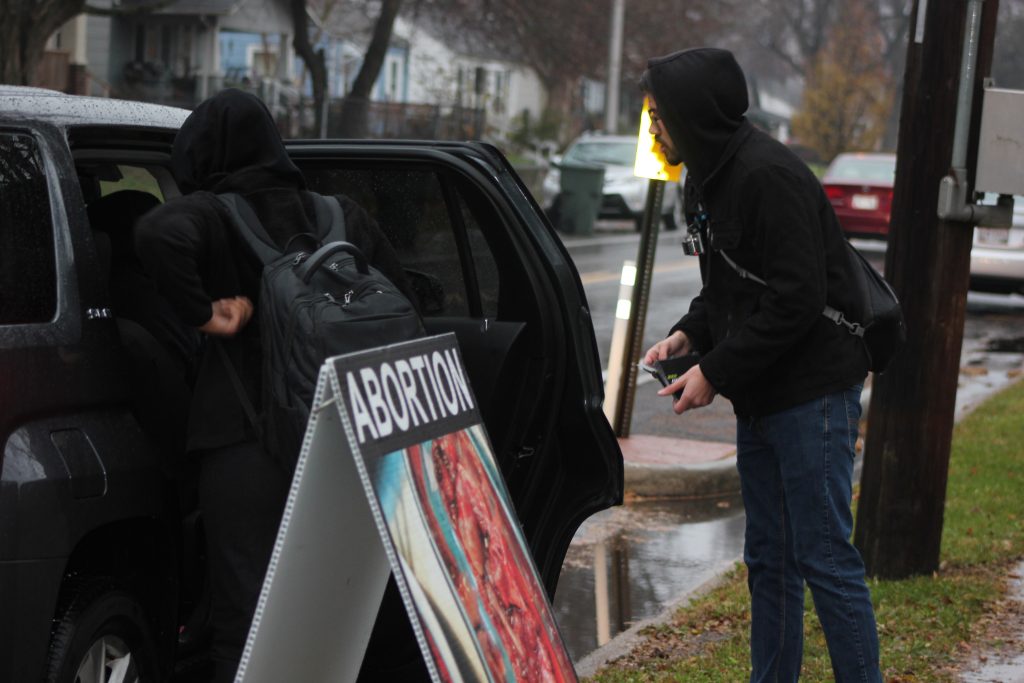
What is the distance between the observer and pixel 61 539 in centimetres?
329

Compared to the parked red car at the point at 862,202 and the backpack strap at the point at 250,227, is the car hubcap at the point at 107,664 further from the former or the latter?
the parked red car at the point at 862,202

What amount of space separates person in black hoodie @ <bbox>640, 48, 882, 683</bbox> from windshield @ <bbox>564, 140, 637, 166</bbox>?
952 inches

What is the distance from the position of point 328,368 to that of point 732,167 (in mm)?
1359

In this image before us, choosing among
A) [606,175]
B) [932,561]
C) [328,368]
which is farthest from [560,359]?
[606,175]

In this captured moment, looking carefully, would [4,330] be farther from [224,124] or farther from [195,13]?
[195,13]

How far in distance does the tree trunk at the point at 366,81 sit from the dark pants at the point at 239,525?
22687 millimetres

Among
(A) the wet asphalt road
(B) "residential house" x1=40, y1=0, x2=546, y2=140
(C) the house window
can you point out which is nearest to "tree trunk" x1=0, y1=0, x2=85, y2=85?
(B) "residential house" x1=40, y1=0, x2=546, y2=140

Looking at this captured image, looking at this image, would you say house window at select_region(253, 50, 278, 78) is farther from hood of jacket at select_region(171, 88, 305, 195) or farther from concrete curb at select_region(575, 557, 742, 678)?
hood of jacket at select_region(171, 88, 305, 195)

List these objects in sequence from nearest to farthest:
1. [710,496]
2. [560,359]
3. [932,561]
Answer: [560,359] < [932,561] < [710,496]

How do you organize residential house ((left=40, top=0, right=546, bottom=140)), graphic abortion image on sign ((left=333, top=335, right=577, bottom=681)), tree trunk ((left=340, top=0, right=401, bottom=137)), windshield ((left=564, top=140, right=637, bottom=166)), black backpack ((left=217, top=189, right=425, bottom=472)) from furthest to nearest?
residential house ((left=40, top=0, right=546, bottom=140))
windshield ((left=564, top=140, right=637, bottom=166))
tree trunk ((left=340, top=0, right=401, bottom=137))
black backpack ((left=217, top=189, right=425, bottom=472))
graphic abortion image on sign ((left=333, top=335, right=577, bottom=681))

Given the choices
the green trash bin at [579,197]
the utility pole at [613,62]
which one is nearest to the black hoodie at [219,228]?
the green trash bin at [579,197]

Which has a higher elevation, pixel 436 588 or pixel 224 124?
pixel 224 124

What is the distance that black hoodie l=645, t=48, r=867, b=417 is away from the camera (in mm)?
3580

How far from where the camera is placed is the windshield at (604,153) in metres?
28.1
